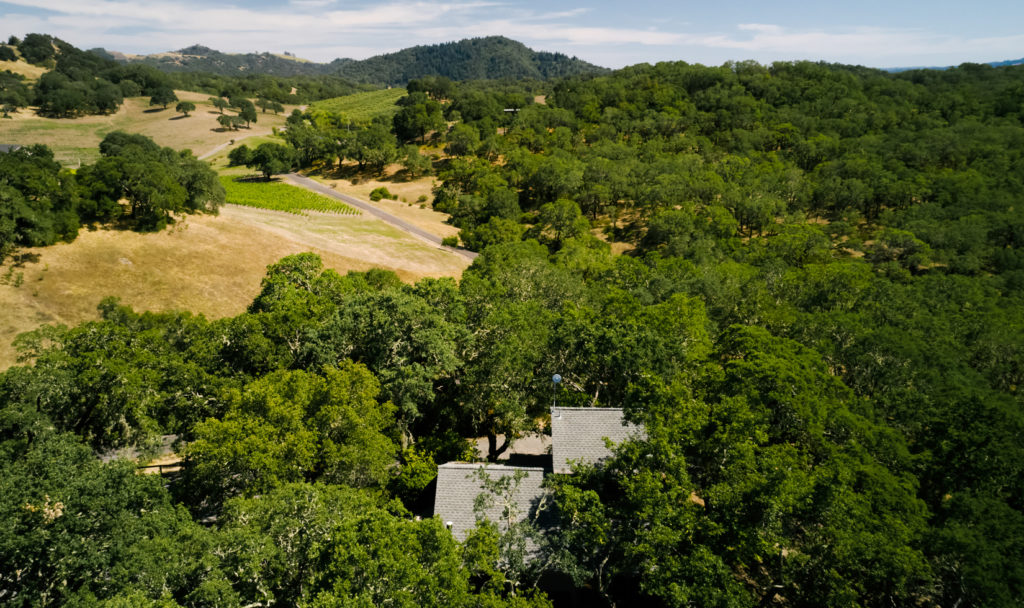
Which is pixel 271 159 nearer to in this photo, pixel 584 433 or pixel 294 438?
pixel 294 438

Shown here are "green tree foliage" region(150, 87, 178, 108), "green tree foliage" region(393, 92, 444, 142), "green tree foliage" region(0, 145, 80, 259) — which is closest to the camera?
"green tree foliage" region(0, 145, 80, 259)

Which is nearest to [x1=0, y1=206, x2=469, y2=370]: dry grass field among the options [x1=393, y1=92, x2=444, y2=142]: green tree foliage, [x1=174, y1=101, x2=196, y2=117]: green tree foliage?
[x1=393, y1=92, x2=444, y2=142]: green tree foliage

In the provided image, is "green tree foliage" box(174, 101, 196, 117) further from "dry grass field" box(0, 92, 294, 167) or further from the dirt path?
the dirt path

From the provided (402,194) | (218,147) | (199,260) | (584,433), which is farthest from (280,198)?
(584,433)

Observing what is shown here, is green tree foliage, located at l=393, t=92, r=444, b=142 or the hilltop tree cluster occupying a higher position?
green tree foliage, located at l=393, t=92, r=444, b=142

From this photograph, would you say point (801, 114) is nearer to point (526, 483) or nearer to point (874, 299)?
point (874, 299)

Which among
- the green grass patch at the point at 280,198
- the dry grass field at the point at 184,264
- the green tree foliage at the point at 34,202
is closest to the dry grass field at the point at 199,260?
the dry grass field at the point at 184,264
